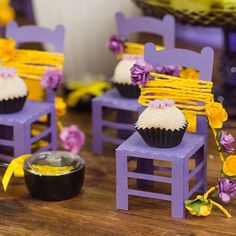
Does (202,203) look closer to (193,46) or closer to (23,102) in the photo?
(23,102)

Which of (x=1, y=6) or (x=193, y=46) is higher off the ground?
(x=1, y=6)

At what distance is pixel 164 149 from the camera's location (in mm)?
1172

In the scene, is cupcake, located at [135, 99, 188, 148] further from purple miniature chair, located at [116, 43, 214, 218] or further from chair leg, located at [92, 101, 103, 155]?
chair leg, located at [92, 101, 103, 155]

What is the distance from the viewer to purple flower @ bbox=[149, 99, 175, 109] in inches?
46.2

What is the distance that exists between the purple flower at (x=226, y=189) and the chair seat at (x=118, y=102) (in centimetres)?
32

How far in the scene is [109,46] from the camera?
1562 millimetres

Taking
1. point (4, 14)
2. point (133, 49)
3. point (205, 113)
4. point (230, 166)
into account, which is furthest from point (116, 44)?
point (4, 14)

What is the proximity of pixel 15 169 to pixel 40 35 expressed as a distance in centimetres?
37

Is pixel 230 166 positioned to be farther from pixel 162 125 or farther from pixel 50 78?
pixel 50 78

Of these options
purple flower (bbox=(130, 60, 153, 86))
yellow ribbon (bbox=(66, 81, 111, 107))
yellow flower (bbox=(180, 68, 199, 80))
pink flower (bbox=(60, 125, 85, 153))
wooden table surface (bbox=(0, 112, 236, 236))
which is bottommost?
wooden table surface (bbox=(0, 112, 236, 236))

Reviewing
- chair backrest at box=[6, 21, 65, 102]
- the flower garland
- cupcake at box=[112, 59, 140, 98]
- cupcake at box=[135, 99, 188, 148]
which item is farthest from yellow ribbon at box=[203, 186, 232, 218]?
chair backrest at box=[6, 21, 65, 102]

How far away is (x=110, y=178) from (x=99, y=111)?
0.19m

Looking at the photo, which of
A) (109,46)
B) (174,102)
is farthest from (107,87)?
(174,102)

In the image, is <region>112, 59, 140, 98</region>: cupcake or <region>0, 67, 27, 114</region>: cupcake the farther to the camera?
<region>112, 59, 140, 98</region>: cupcake
